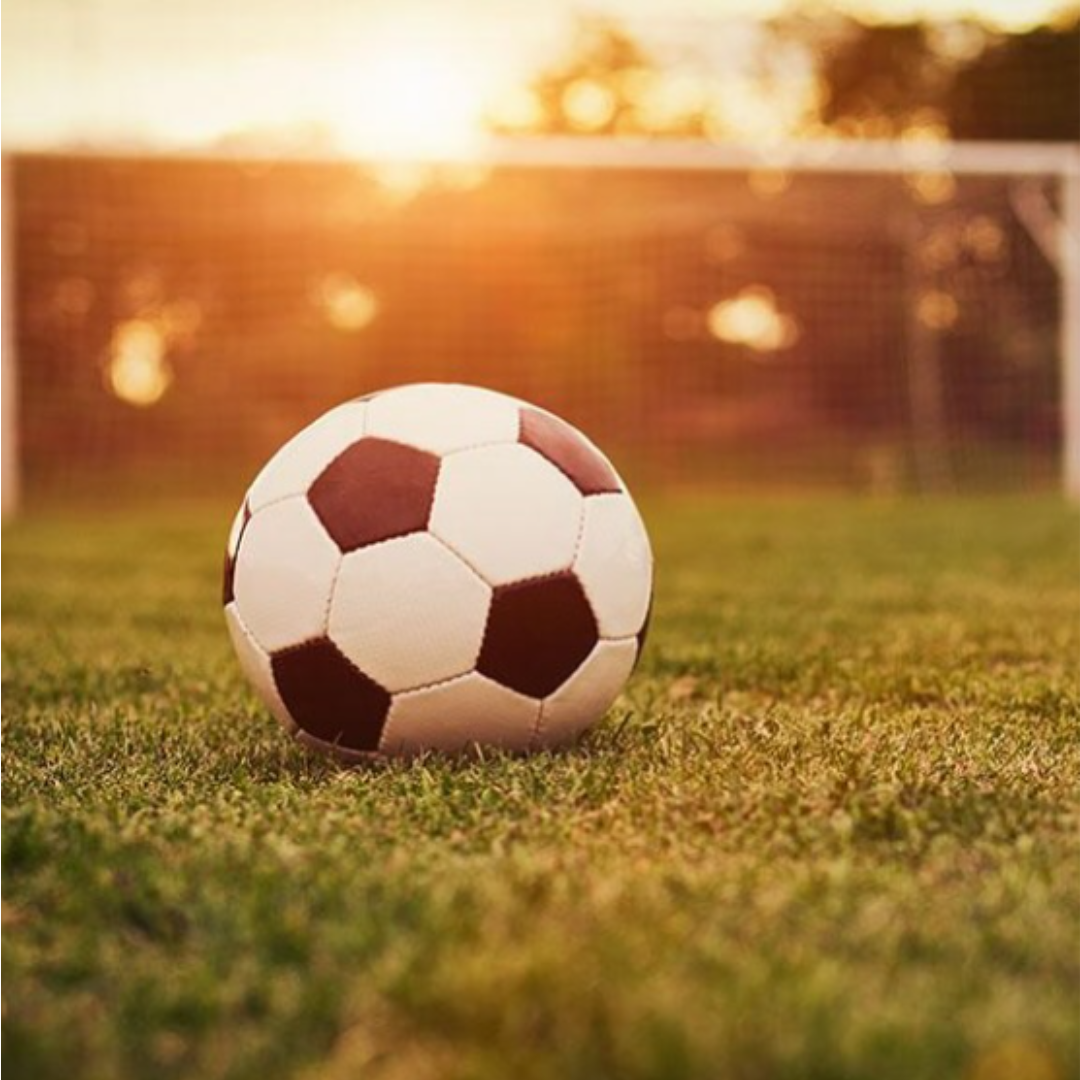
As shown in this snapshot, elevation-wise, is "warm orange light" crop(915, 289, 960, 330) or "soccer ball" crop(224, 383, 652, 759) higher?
"warm orange light" crop(915, 289, 960, 330)

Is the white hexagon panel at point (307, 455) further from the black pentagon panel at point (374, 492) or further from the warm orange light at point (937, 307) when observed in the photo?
the warm orange light at point (937, 307)

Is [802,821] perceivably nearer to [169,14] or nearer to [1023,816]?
[1023,816]

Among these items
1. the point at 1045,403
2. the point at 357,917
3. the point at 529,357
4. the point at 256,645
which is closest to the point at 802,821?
the point at 357,917

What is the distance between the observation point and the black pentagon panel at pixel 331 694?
321 cm

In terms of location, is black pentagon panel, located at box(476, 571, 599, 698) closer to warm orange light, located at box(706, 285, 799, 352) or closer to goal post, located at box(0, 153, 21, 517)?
goal post, located at box(0, 153, 21, 517)

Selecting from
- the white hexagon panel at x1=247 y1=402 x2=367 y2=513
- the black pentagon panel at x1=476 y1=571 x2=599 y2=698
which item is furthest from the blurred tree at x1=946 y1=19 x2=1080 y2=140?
the black pentagon panel at x1=476 y1=571 x2=599 y2=698

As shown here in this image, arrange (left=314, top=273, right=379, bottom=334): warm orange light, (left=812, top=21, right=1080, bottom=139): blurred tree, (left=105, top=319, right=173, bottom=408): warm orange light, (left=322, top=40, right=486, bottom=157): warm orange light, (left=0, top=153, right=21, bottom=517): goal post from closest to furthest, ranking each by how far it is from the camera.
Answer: (left=0, top=153, right=21, bottom=517): goal post → (left=322, top=40, right=486, bottom=157): warm orange light → (left=105, top=319, right=173, bottom=408): warm orange light → (left=314, top=273, right=379, bottom=334): warm orange light → (left=812, top=21, right=1080, bottom=139): blurred tree

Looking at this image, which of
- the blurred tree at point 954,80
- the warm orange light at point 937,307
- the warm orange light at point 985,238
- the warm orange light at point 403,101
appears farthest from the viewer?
the blurred tree at point 954,80

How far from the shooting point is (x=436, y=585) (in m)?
3.17

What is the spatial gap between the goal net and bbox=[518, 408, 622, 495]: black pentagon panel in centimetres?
1167

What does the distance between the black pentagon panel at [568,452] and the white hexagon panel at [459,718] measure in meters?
0.42

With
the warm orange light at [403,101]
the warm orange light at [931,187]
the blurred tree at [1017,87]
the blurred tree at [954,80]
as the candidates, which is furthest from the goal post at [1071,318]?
the blurred tree at [1017,87]

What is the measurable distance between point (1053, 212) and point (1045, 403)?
2050mm

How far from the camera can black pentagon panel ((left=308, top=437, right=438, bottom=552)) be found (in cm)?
320
